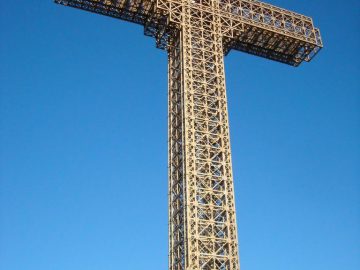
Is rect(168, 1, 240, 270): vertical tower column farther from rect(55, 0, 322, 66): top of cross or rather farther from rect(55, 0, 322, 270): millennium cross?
rect(55, 0, 322, 66): top of cross

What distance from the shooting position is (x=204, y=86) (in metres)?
31.8

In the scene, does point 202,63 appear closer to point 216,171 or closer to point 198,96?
point 198,96

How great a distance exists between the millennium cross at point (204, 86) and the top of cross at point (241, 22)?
56 mm

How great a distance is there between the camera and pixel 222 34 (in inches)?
1346

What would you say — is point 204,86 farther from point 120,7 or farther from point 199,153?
point 120,7

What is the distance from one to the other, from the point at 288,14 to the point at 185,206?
624 inches

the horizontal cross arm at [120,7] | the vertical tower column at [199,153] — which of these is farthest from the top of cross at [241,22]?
the vertical tower column at [199,153]

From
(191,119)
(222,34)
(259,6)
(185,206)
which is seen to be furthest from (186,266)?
(259,6)

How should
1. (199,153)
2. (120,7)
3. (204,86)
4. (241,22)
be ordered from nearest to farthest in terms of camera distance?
(199,153), (204,86), (120,7), (241,22)

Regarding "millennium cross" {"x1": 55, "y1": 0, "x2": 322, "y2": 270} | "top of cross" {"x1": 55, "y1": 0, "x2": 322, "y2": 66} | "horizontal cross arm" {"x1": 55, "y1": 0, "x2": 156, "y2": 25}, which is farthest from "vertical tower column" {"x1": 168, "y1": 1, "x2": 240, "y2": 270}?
"horizontal cross arm" {"x1": 55, "y1": 0, "x2": 156, "y2": 25}

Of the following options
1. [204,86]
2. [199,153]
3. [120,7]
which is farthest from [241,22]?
[199,153]

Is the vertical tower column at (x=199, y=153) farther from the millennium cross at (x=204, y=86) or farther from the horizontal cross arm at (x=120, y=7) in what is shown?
the horizontal cross arm at (x=120, y=7)

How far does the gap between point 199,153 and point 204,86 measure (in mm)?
4049

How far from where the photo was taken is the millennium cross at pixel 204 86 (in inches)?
1109
